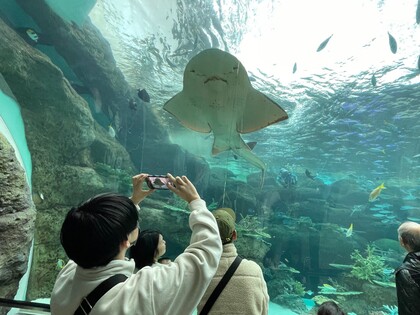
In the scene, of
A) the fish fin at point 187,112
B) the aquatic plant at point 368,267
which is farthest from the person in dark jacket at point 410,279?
the aquatic plant at point 368,267

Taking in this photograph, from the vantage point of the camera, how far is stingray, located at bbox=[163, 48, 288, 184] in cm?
336

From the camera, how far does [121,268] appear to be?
0.70 meters

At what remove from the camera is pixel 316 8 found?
5395 mm

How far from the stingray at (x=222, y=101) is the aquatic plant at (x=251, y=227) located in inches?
93.7

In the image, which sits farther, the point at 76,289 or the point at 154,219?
→ the point at 154,219

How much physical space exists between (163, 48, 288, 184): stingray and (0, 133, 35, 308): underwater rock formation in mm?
2146

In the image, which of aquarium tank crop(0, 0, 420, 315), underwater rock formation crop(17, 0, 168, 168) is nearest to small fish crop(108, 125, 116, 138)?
aquarium tank crop(0, 0, 420, 315)

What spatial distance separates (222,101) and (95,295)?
3.38 meters

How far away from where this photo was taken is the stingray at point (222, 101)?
11.0ft

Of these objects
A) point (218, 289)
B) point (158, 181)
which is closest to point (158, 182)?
point (158, 181)

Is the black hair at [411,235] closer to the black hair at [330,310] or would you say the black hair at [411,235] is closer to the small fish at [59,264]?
the black hair at [330,310]

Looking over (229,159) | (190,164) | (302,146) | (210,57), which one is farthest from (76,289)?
(302,146)

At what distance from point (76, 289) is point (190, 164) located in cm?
682

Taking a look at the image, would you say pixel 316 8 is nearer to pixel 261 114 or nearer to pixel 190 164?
pixel 261 114
